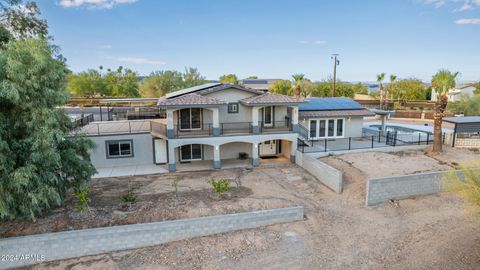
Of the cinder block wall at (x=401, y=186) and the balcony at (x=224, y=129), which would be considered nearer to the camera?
the cinder block wall at (x=401, y=186)

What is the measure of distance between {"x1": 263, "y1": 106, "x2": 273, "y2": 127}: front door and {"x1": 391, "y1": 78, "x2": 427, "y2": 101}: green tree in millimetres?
42386

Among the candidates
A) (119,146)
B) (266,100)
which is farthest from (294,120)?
(119,146)

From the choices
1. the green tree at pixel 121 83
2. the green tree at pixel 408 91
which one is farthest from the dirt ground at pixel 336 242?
the green tree at pixel 408 91

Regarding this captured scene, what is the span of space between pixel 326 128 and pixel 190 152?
1085 centimetres

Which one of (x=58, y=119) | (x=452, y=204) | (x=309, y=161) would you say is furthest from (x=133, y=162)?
(x=452, y=204)

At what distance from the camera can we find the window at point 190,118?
18.9m

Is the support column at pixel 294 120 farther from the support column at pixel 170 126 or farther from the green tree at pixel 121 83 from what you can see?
the green tree at pixel 121 83

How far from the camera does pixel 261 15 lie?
120 ft

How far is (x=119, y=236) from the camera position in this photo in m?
10.1

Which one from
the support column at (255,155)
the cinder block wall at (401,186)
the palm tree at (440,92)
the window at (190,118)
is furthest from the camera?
the window at (190,118)

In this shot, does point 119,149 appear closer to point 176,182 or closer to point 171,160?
point 171,160

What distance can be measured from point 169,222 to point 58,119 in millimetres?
5680

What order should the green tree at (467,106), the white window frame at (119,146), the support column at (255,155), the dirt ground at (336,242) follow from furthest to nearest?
the green tree at (467,106)
the support column at (255,155)
the white window frame at (119,146)
the dirt ground at (336,242)

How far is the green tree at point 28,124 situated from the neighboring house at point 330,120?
15.8 metres
